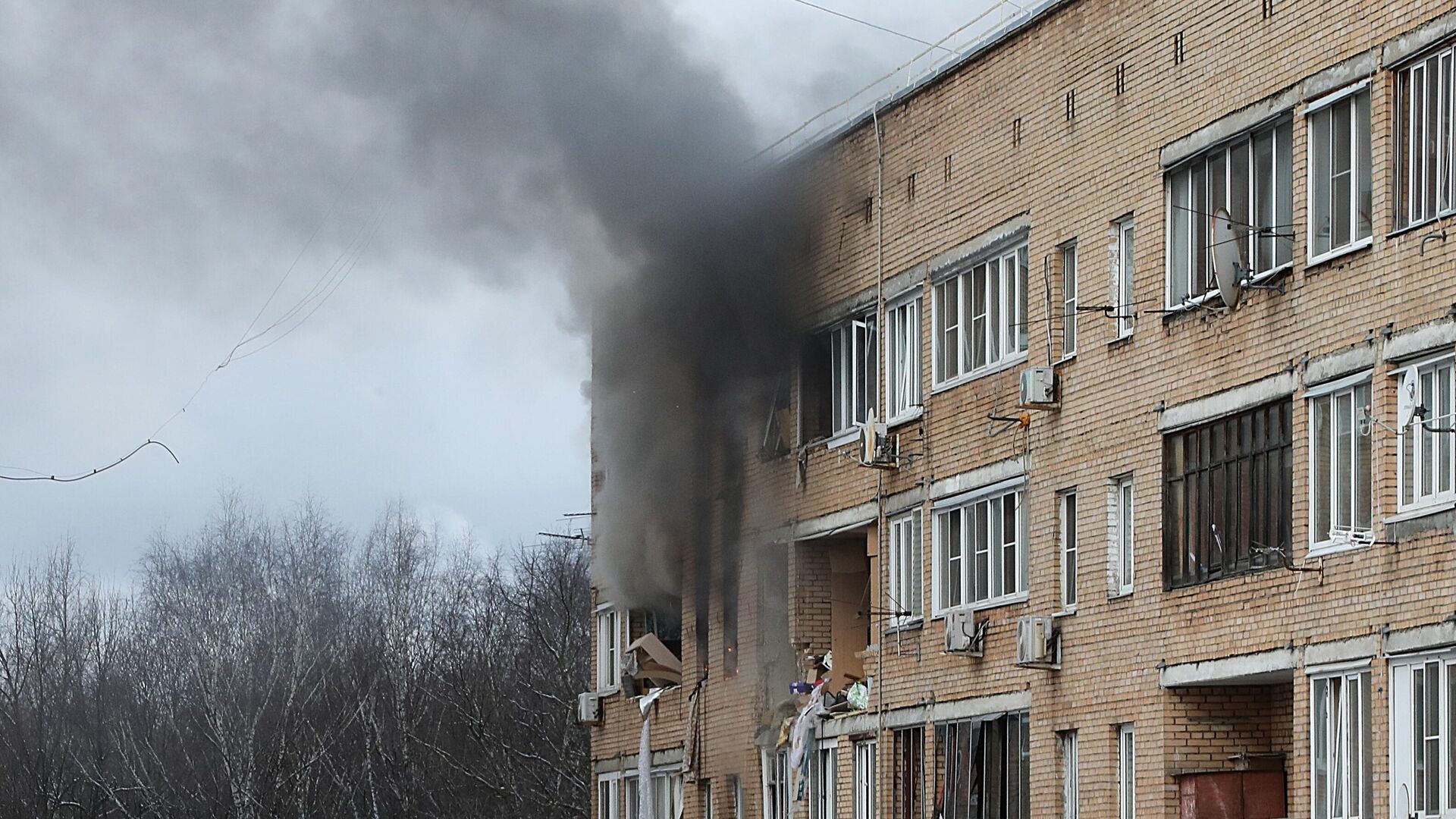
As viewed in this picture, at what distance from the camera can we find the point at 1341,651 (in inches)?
738

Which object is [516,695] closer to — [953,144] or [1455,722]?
[953,144]

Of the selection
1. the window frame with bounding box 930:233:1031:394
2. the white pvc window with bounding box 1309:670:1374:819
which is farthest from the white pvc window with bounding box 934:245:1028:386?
the white pvc window with bounding box 1309:670:1374:819

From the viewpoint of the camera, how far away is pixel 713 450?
103 ft

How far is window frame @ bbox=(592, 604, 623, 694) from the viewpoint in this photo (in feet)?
115

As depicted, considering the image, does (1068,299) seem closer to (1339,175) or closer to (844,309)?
(1339,175)

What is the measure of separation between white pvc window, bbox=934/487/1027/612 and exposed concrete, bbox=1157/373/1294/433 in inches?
131

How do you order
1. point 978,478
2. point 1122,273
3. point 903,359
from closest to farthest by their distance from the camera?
point 1122,273 < point 978,478 < point 903,359

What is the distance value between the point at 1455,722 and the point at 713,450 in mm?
15209

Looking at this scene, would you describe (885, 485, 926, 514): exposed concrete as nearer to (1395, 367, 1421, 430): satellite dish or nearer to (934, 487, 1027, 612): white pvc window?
(934, 487, 1027, 612): white pvc window

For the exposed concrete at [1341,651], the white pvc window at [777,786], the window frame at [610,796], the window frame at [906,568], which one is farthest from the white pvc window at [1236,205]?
the window frame at [610,796]

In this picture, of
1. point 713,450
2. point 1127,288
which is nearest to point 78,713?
point 713,450

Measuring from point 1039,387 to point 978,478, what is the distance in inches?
79.8

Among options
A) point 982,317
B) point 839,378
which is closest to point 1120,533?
point 982,317

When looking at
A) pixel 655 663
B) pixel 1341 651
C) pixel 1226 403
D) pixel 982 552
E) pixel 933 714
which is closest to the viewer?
pixel 1341 651
